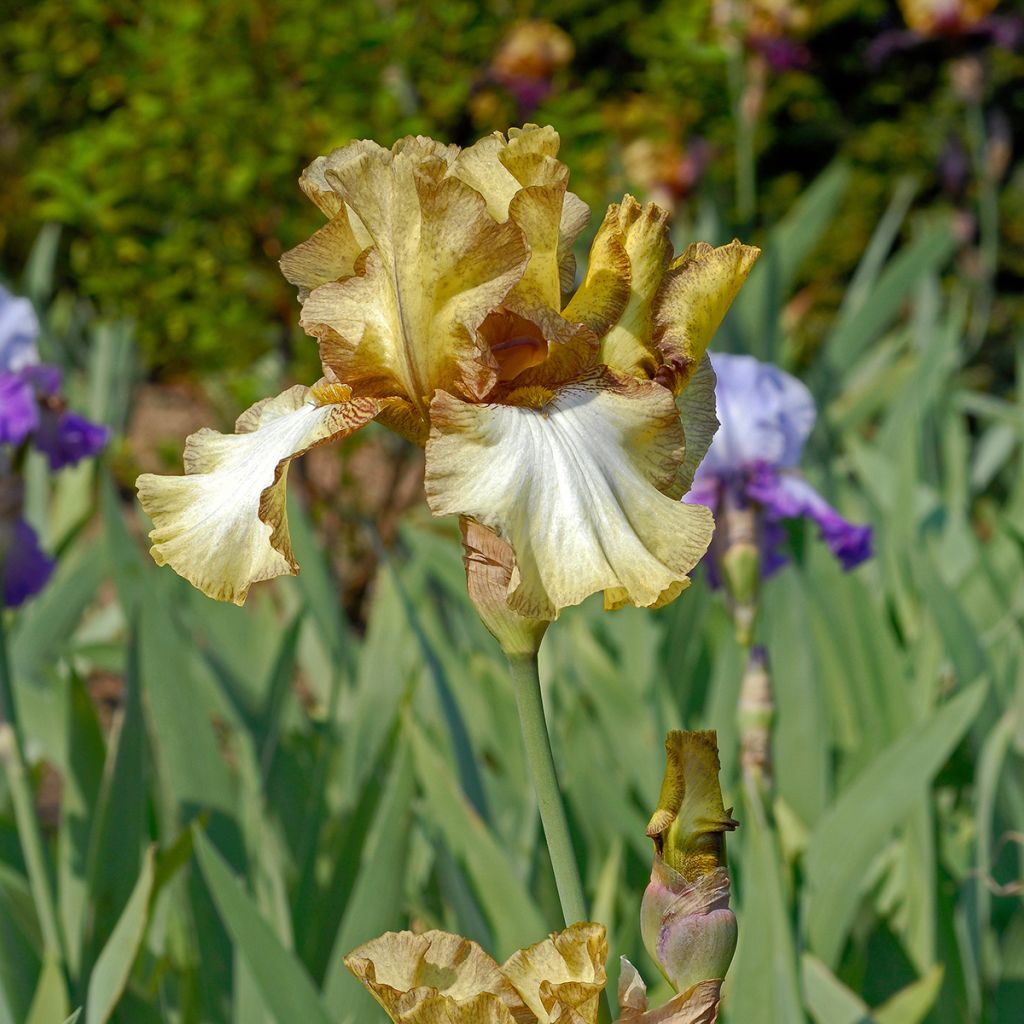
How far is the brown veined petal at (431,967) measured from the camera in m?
0.49

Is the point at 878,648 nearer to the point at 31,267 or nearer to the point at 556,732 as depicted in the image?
the point at 556,732

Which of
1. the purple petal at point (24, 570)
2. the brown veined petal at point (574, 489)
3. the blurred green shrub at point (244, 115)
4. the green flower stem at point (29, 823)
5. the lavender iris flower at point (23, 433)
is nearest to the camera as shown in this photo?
the brown veined petal at point (574, 489)

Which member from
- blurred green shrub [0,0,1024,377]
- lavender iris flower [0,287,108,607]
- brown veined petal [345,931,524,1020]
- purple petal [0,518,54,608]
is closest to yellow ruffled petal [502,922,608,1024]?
brown veined petal [345,931,524,1020]

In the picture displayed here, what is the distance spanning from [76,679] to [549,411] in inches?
33.5

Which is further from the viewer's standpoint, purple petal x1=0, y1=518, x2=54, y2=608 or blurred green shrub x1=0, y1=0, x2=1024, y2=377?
blurred green shrub x1=0, y1=0, x2=1024, y2=377

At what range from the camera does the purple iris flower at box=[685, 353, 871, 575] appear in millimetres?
1138

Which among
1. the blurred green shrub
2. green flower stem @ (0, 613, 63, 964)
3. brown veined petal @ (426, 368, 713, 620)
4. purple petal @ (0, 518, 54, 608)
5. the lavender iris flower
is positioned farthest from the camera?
the blurred green shrub

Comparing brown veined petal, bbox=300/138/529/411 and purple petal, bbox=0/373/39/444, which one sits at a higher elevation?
brown veined petal, bbox=300/138/529/411

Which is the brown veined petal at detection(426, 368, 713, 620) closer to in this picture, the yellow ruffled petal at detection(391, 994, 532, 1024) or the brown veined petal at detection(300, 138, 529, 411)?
the brown veined petal at detection(300, 138, 529, 411)

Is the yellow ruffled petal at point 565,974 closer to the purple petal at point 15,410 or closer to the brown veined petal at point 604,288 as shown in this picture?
the brown veined petal at point 604,288

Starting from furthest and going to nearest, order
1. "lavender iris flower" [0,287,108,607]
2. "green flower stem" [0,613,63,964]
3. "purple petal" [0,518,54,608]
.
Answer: "purple petal" [0,518,54,608] < "lavender iris flower" [0,287,108,607] < "green flower stem" [0,613,63,964]

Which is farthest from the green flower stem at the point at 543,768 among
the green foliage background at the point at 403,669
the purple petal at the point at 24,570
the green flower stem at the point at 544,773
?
the purple petal at the point at 24,570

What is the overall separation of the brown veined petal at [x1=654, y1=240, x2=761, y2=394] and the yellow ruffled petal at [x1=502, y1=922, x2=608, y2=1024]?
0.22 m

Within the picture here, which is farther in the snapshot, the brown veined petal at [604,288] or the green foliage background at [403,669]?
the green foliage background at [403,669]
